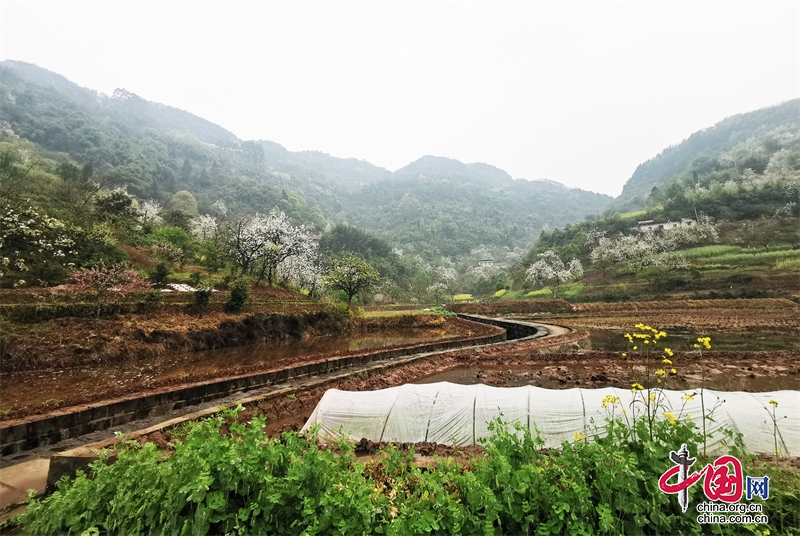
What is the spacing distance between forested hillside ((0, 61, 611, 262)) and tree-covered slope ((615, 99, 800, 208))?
30.8 metres

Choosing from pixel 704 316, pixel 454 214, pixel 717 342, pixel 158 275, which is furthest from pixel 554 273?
pixel 454 214

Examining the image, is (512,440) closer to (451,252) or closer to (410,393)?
(410,393)

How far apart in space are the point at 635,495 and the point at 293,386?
10453 millimetres

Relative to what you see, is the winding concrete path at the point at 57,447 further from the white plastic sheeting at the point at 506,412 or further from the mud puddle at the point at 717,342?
the mud puddle at the point at 717,342

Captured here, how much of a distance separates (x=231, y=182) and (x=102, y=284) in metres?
90.8

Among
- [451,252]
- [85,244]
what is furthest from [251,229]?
[451,252]

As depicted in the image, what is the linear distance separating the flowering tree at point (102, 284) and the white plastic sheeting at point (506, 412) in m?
13.7

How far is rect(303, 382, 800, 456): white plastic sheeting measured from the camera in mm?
5777

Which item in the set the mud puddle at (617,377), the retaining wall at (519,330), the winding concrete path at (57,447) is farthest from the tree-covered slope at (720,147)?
the winding concrete path at (57,447)

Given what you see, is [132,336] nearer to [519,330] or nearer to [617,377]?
[617,377]

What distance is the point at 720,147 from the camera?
121 m

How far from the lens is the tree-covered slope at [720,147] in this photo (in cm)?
9231

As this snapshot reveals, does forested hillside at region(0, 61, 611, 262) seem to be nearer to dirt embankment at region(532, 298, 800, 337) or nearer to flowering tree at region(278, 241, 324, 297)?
flowering tree at region(278, 241, 324, 297)

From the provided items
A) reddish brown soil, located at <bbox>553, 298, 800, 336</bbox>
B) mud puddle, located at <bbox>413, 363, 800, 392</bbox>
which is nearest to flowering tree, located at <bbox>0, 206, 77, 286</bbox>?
mud puddle, located at <bbox>413, 363, 800, 392</bbox>
